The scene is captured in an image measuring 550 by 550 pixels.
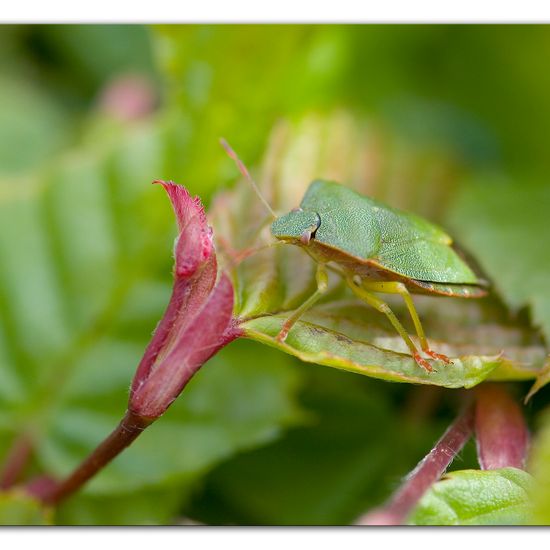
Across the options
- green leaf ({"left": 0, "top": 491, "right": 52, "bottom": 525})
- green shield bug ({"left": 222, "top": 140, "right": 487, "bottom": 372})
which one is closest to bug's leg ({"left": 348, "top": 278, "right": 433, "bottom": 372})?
green shield bug ({"left": 222, "top": 140, "right": 487, "bottom": 372})

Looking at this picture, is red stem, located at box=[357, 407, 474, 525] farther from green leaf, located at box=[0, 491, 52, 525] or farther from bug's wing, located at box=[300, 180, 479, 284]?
green leaf, located at box=[0, 491, 52, 525]

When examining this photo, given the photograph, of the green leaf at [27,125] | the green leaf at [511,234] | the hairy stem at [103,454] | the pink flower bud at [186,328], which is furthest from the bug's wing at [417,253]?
the green leaf at [27,125]

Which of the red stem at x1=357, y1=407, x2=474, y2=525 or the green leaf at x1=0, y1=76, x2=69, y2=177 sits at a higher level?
the green leaf at x1=0, y1=76, x2=69, y2=177

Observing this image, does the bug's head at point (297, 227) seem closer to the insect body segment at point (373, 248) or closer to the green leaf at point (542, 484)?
the insect body segment at point (373, 248)

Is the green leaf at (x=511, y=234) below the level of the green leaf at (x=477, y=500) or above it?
above

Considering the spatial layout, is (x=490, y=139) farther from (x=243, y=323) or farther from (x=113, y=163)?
(x=243, y=323)

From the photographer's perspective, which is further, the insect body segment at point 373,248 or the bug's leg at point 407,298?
the insect body segment at point 373,248
